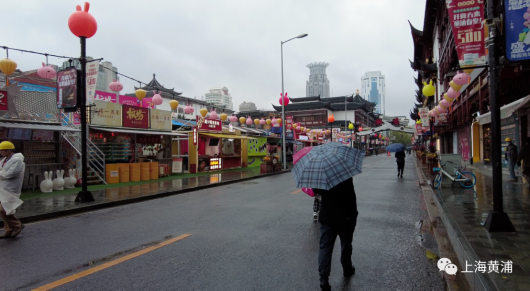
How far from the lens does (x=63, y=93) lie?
10.5m

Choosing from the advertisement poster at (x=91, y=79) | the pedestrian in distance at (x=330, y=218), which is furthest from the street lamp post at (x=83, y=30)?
the pedestrian in distance at (x=330, y=218)

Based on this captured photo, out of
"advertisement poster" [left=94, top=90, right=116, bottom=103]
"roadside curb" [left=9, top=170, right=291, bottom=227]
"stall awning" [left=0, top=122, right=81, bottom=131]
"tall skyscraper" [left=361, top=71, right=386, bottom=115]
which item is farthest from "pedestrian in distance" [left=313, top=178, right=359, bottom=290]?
"tall skyscraper" [left=361, top=71, right=386, bottom=115]

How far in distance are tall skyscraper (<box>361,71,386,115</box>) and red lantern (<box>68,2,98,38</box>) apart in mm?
176099

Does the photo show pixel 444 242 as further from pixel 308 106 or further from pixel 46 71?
pixel 308 106

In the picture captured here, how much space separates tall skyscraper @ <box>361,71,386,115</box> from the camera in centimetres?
17725

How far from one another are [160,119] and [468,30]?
1641cm

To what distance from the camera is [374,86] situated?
179m

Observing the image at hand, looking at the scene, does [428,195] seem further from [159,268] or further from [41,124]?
[41,124]

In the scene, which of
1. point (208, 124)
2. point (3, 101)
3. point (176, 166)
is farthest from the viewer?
point (208, 124)

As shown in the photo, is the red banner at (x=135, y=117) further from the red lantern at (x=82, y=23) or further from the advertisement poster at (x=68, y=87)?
the red lantern at (x=82, y=23)

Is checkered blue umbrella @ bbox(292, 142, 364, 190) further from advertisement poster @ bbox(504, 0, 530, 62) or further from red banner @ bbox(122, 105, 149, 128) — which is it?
red banner @ bbox(122, 105, 149, 128)

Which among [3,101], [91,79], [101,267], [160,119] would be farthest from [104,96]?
[101,267]

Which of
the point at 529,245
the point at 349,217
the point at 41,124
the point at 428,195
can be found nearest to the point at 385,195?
the point at 428,195

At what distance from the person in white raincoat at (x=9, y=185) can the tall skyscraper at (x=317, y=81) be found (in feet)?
575
